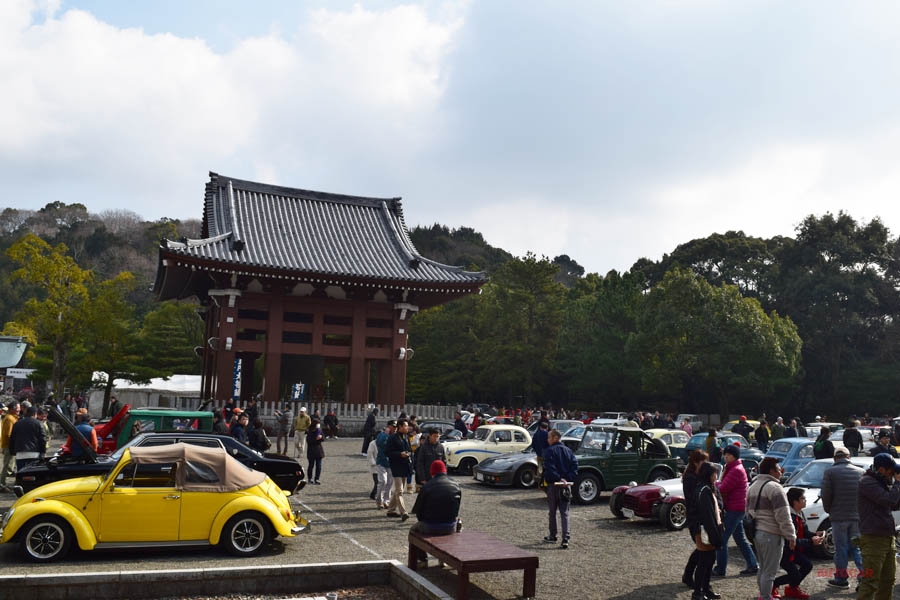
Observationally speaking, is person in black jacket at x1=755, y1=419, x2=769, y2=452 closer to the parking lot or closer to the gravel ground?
the parking lot

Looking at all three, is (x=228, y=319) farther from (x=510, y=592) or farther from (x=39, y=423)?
(x=510, y=592)

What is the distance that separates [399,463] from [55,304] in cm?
2726

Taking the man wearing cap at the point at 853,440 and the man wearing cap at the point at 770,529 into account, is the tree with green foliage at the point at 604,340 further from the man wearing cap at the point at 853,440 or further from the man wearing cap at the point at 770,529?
the man wearing cap at the point at 770,529

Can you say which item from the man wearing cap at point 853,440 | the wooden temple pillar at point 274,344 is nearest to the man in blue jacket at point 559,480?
the man wearing cap at point 853,440

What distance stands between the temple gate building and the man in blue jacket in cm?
2049

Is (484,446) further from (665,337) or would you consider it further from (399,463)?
(665,337)

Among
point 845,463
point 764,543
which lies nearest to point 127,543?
point 764,543

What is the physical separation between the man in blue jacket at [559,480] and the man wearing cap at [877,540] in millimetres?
4021

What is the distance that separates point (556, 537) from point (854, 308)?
44.8 metres

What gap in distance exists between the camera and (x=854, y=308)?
4731 centimetres

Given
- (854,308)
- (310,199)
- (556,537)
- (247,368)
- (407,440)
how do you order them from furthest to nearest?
(854,308) → (310,199) → (247,368) → (407,440) → (556,537)

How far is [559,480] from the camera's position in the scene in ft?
34.1

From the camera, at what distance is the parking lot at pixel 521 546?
26.7 ft

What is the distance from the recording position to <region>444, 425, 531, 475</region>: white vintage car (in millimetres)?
19125
